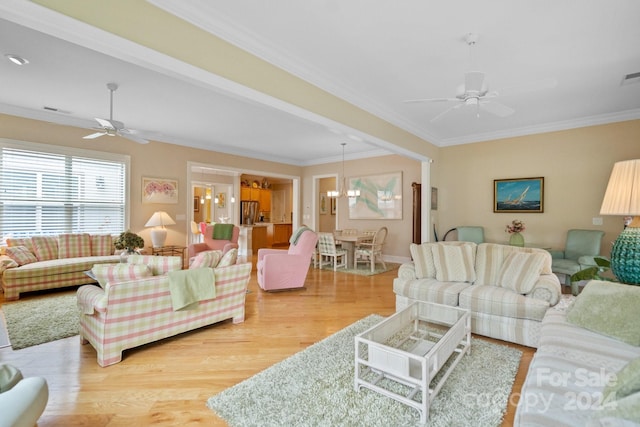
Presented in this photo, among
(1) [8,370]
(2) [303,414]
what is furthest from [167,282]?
(2) [303,414]

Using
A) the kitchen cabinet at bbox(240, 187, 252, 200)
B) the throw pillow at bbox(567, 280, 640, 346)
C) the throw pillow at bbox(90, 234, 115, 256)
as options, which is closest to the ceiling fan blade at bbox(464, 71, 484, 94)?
the throw pillow at bbox(567, 280, 640, 346)

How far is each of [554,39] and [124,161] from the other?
6401 mm

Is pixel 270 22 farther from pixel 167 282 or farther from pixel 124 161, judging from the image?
pixel 124 161

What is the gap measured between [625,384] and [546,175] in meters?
5.10

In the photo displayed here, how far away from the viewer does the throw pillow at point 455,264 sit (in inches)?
128

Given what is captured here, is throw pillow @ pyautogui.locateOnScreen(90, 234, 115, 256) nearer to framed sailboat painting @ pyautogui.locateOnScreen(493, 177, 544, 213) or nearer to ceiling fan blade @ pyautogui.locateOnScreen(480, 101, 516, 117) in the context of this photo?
ceiling fan blade @ pyautogui.locateOnScreen(480, 101, 516, 117)

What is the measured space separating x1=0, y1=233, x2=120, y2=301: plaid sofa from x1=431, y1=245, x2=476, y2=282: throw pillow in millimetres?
4920

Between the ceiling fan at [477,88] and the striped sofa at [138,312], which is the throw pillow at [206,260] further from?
the ceiling fan at [477,88]

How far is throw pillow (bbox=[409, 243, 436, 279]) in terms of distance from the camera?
11.2 feet

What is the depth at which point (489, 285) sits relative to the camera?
10.2ft

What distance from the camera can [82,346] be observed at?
8.84 ft

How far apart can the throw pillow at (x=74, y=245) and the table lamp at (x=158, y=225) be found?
3.06 feet

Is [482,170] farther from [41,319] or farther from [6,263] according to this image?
[6,263]

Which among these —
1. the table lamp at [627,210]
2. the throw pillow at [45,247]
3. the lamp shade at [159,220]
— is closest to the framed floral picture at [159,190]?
the lamp shade at [159,220]
